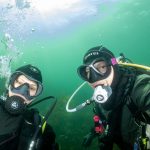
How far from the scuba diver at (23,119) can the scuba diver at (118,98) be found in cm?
101

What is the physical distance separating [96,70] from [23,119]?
1658mm

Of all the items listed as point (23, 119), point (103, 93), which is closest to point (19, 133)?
point (23, 119)

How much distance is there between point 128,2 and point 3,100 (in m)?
40.1

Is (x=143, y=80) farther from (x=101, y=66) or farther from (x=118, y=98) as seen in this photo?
(x=101, y=66)

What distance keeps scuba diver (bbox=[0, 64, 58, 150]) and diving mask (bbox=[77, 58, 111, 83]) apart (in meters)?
1.00

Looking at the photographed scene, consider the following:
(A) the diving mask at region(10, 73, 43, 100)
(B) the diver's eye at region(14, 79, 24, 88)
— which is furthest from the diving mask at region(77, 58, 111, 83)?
(B) the diver's eye at region(14, 79, 24, 88)

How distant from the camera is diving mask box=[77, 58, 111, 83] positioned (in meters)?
4.60

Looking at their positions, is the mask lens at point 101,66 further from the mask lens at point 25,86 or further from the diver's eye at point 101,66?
the mask lens at point 25,86

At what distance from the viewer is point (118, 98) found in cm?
420

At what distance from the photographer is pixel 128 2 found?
4091cm

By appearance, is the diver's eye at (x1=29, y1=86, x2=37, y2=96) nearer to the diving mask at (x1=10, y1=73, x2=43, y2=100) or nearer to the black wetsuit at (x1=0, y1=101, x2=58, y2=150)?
the diving mask at (x1=10, y1=73, x2=43, y2=100)

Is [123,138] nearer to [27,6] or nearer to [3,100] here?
[3,100]

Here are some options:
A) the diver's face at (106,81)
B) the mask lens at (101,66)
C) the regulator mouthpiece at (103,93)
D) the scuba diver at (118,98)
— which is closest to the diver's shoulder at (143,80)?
the scuba diver at (118,98)

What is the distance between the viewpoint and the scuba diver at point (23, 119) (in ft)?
12.9
